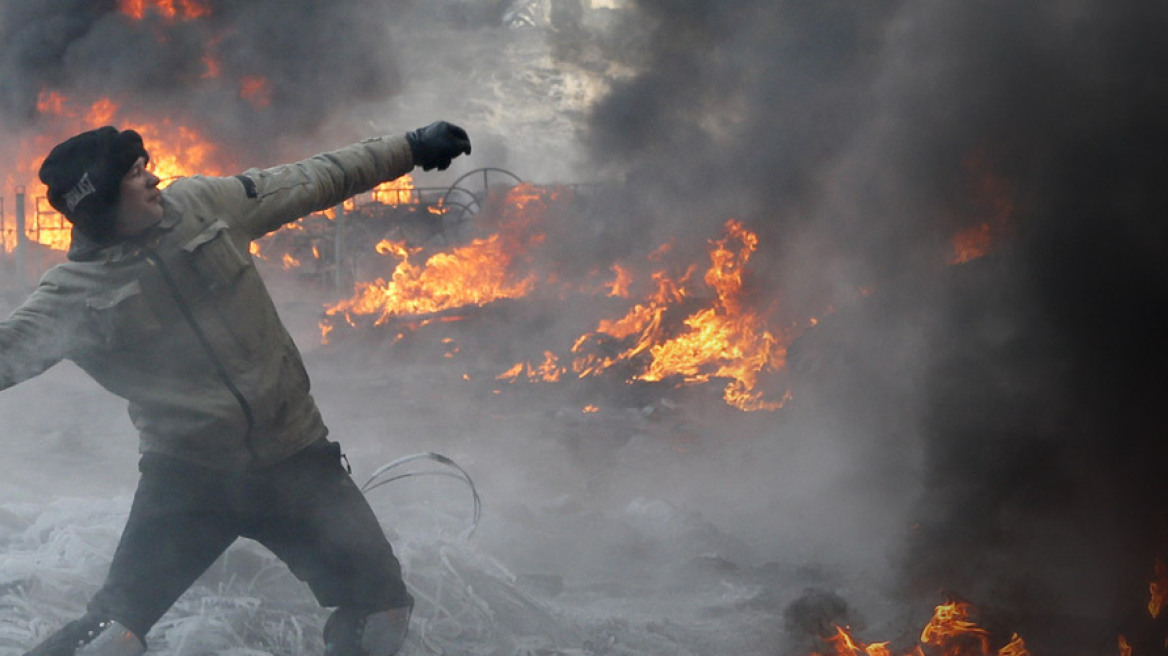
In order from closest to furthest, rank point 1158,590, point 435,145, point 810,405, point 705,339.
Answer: point 435,145 < point 1158,590 < point 810,405 < point 705,339

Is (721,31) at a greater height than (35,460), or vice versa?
(721,31)

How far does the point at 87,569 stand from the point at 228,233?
5.16 ft

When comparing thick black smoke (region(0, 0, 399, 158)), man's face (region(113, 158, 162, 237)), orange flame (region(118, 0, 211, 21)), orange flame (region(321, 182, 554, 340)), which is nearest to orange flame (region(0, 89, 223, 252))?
thick black smoke (region(0, 0, 399, 158))

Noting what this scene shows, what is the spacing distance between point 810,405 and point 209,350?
5.45 meters

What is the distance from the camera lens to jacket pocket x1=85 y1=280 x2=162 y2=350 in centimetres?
230

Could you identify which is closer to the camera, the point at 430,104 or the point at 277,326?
the point at 277,326

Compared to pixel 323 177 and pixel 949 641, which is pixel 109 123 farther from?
pixel 949 641

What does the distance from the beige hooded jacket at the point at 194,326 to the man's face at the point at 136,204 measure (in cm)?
4

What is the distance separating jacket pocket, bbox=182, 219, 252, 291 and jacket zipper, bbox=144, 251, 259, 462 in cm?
7

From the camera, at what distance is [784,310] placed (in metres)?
8.80

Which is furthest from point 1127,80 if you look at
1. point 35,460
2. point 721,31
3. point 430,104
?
point 430,104

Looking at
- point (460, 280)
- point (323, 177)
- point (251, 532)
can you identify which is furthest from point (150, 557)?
point (460, 280)

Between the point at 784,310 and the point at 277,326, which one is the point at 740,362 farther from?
the point at 277,326

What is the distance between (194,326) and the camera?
94.8 inches
